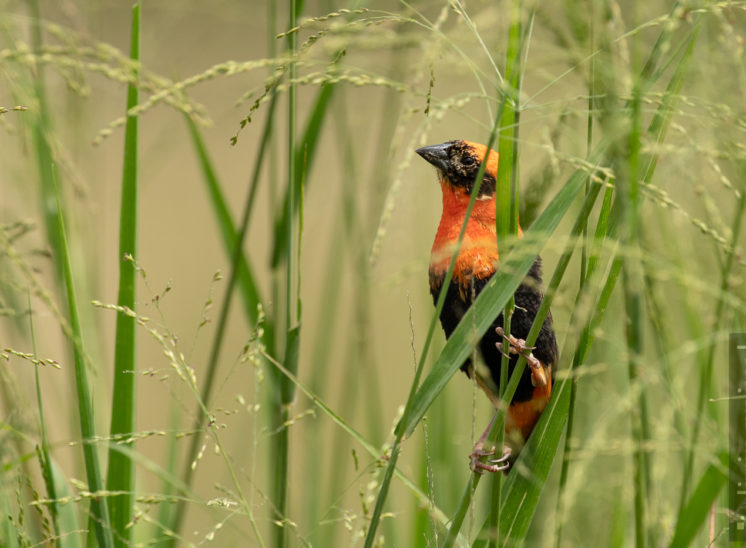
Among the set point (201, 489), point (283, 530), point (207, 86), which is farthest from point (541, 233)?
point (201, 489)

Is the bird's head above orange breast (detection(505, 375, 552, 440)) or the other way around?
above

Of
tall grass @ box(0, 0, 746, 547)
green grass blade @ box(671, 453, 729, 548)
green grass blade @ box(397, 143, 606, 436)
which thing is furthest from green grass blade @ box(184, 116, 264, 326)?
green grass blade @ box(671, 453, 729, 548)

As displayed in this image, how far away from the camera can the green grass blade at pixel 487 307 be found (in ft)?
3.43

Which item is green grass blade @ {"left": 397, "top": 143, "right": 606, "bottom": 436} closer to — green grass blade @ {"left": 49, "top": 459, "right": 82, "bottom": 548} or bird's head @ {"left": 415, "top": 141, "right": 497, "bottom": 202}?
green grass blade @ {"left": 49, "top": 459, "right": 82, "bottom": 548}

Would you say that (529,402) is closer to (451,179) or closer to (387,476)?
(451,179)

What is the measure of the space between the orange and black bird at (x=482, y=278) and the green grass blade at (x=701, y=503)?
53 cm

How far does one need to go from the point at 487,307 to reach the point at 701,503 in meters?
0.36

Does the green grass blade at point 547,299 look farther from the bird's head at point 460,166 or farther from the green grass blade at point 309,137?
the bird's head at point 460,166

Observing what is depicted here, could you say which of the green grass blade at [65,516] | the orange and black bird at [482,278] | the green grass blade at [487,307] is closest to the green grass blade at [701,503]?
the green grass blade at [487,307]

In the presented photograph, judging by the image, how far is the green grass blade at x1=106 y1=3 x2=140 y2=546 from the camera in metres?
1.14

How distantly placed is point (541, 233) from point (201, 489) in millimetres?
2692

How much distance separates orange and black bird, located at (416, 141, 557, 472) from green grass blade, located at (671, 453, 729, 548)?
0.53 metres

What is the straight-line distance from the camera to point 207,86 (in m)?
2.45

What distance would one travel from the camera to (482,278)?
1695 mm
